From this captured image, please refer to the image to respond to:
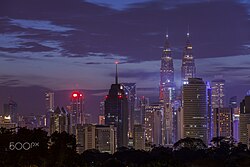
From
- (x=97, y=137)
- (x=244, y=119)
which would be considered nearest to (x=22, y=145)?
(x=97, y=137)

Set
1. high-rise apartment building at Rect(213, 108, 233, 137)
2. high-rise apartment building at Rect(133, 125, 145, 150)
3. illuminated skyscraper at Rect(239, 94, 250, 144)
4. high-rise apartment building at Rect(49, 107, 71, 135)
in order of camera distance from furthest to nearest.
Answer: high-rise apartment building at Rect(213, 108, 233, 137) < illuminated skyscraper at Rect(239, 94, 250, 144) < high-rise apartment building at Rect(133, 125, 145, 150) < high-rise apartment building at Rect(49, 107, 71, 135)

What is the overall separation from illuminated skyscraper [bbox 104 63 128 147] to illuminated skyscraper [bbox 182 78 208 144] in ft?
48.2

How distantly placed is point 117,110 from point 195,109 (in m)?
20.0

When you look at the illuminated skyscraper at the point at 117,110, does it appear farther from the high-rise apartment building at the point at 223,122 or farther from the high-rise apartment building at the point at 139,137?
→ the high-rise apartment building at the point at 223,122

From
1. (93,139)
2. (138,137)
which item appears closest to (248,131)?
(138,137)

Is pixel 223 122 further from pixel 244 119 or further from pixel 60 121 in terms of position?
pixel 60 121

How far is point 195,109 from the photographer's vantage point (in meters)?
135

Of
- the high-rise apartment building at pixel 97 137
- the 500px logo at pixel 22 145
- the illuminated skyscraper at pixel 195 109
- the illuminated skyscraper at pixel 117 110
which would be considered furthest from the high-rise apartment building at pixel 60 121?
the 500px logo at pixel 22 145

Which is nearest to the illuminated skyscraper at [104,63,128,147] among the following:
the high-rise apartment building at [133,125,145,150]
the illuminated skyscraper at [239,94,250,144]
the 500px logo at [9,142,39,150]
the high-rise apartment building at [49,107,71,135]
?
the high-rise apartment building at [133,125,145,150]

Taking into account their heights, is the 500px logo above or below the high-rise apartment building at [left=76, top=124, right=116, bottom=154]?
above

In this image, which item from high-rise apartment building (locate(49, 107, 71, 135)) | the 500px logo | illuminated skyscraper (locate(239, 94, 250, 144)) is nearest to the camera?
the 500px logo

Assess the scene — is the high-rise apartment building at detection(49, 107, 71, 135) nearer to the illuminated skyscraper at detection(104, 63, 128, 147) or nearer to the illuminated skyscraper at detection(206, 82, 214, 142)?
the illuminated skyscraper at detection(104, 63, 128, 147)

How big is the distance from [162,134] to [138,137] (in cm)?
2070

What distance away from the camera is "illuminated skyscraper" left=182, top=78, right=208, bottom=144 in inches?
5212
